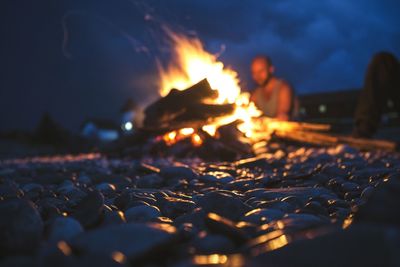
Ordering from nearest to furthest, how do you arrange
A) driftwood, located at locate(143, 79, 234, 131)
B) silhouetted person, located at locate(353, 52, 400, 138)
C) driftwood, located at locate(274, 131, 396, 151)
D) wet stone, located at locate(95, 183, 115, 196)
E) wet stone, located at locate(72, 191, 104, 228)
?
wet stone, located at locate(72, 191, 104, 228), wet stone, located at locate(95, 183, 115, 196), driftwood, located at locate(143, 79, 234, 131), driftwood, located at locate(274, 131, 396, 151), silhouetted person, located at locate(353, 52, 400, 138)

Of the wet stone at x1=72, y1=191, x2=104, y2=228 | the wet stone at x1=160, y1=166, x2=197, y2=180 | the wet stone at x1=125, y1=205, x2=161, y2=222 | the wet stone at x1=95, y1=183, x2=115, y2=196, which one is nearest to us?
the wet stone at x1=72, y1=191, x2=104, y2=228

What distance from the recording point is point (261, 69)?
1004 centimetres

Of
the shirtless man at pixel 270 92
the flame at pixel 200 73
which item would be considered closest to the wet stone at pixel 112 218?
the flame at pixel 200 73

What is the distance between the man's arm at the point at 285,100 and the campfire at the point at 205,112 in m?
1.43

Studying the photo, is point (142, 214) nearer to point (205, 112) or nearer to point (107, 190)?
point (107, 190)

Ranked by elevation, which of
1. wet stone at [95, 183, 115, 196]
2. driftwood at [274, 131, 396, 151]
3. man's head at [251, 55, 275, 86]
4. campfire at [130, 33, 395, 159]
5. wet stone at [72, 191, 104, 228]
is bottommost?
wet stone at [72, 191, 104, 228]

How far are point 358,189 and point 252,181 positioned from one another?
98 cm

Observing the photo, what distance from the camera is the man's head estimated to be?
32.8 feet

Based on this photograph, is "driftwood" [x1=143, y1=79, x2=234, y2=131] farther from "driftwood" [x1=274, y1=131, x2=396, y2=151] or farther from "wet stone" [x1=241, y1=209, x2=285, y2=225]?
"wet stone" [x1=241, y1=209, x2=285, y2=225]

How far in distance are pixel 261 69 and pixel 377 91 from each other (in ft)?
11.3

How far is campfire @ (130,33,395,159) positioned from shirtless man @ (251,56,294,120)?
Answer: 5.11 ft

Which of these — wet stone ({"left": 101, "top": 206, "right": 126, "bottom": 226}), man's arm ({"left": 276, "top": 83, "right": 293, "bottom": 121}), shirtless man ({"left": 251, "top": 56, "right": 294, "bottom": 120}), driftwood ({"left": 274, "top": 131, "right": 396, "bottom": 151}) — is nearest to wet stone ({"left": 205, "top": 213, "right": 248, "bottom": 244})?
wet stone ({"left": 101, "top": 206, "right": 126, "bottom": 226})

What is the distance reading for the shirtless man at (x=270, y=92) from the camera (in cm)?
973

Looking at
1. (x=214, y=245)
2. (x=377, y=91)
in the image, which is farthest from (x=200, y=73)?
(x=214, y=245)
